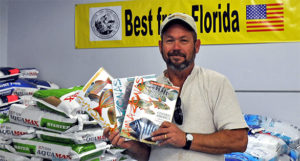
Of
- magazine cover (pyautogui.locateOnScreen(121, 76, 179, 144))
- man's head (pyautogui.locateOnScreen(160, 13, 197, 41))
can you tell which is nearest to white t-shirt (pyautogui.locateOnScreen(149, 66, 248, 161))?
magazine cover (pyautogui.locateOnScreen(121, 76, 179, 144))

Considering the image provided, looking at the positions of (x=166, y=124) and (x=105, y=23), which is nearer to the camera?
(x=166, y=124)

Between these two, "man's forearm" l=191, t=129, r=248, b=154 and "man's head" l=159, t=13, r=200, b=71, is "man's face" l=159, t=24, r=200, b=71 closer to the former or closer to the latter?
"man's head" l=159, t=13, r=200, b=71

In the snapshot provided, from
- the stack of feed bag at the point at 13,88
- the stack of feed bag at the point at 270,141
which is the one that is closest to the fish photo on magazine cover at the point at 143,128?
the stack of feed bag at the point at 270,141

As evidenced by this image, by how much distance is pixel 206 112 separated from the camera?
4.57ft

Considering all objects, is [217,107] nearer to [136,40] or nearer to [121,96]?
[121,96]

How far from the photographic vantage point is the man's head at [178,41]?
1.41 meters

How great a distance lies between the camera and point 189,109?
1.40 m

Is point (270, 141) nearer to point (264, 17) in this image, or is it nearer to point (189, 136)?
point (264, 17)

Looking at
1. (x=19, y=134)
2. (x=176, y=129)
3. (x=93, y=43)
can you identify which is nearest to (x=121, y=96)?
(x=176, y=129)

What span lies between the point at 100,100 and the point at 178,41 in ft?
1.30

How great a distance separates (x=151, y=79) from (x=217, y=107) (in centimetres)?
28

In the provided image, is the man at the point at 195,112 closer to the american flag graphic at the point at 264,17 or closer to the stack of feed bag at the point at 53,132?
the stack of feed bag at the point at 53,132

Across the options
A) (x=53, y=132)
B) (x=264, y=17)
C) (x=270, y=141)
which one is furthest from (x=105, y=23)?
(x=270, y=141)

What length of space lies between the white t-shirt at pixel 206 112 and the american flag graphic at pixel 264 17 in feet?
9.05
